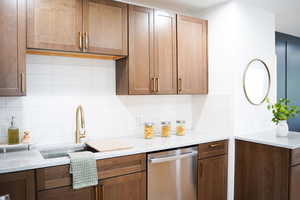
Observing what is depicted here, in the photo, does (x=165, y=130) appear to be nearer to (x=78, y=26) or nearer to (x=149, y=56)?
(x=149, y=56)

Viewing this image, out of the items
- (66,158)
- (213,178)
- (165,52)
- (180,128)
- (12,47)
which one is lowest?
(213,178)

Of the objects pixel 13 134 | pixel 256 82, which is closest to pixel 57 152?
pixel 13 134

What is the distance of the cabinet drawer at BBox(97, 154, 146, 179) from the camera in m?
1.89

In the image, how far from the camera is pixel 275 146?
230cm

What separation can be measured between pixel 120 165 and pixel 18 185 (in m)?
0.75

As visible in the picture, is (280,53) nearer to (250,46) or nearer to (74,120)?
(250,46)

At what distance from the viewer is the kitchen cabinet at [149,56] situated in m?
2.35

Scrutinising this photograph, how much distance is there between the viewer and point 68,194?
1.75m

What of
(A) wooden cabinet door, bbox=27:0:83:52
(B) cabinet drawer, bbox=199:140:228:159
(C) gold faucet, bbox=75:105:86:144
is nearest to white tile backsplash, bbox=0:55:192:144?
(C) gold faucet, bbox=75:105:86:144

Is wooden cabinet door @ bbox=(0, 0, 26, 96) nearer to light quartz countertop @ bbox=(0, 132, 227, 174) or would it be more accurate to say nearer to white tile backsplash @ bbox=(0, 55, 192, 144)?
white tile backsplash @ bbox=(0, 55, 192, 144)

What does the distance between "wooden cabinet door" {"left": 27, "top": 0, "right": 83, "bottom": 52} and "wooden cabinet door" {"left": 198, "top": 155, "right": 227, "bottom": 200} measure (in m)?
1.71

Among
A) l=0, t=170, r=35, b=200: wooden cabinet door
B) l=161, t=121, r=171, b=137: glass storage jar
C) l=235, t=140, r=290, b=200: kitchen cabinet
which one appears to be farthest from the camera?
l=161, t=121, r=171, b=137: glass storage jar

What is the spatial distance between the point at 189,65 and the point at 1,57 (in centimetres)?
183

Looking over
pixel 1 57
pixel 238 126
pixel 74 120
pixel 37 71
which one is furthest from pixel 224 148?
pixel 1 57
